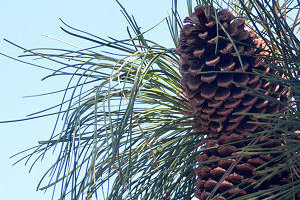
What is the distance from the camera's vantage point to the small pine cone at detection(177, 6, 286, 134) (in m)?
1.03

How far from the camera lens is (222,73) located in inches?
41.3

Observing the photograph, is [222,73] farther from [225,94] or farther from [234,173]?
[234,173]

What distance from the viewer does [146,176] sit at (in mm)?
1194

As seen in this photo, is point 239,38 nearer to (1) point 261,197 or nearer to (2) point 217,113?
(2) point 217,113

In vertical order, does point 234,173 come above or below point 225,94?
below

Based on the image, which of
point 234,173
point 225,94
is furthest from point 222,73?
point 234,173

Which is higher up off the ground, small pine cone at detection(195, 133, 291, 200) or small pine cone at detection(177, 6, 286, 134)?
small pine cone at detection(177, 6, 286, 134)

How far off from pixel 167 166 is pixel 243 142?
249 millimetres

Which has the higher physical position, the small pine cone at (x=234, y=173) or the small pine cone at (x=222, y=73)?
the small pine cone at (x=222, y=73)

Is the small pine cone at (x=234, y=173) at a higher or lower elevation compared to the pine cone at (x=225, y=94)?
lower

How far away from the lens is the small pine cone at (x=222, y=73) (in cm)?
103

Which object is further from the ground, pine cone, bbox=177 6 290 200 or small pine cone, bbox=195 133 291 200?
pine cone, bbox=177 6 290 200

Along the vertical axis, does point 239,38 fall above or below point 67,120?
above

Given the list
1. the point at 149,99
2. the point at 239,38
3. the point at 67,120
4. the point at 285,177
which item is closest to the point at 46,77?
the point at 67,120
